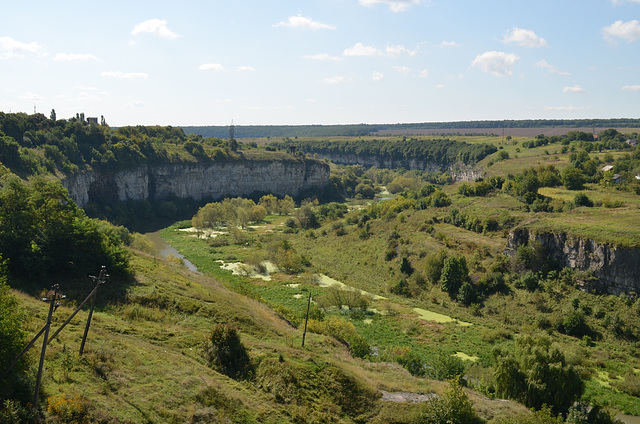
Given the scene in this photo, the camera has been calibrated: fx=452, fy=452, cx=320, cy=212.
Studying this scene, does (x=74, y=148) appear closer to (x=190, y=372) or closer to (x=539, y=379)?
(x=190, y=372)

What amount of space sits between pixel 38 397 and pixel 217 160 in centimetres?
9956

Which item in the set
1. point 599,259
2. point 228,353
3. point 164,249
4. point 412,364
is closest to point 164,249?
point 164,249

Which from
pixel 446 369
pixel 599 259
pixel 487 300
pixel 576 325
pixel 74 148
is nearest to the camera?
pixel 446 369

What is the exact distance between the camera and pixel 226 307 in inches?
1221

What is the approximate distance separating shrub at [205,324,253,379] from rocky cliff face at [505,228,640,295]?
34344 millimetres

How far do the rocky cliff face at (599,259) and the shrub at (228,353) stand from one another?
1352 inches

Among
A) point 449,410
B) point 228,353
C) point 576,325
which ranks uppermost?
point 228,353

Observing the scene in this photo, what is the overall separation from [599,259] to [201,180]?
8669 cm

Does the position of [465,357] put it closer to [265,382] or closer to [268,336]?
[268,336]

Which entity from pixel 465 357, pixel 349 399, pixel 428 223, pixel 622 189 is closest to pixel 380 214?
pixel 428 223

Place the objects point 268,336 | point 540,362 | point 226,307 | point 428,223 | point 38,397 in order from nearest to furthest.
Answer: point 38,397 → point 540,362 → point 268,336 → point 226,307 → point 428,223

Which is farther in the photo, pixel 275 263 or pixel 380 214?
pixel 380 214

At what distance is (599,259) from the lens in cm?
4169

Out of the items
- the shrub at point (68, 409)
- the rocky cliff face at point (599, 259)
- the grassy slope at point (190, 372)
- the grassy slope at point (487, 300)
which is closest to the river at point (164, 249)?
the grassy slope at point (487, 300)
